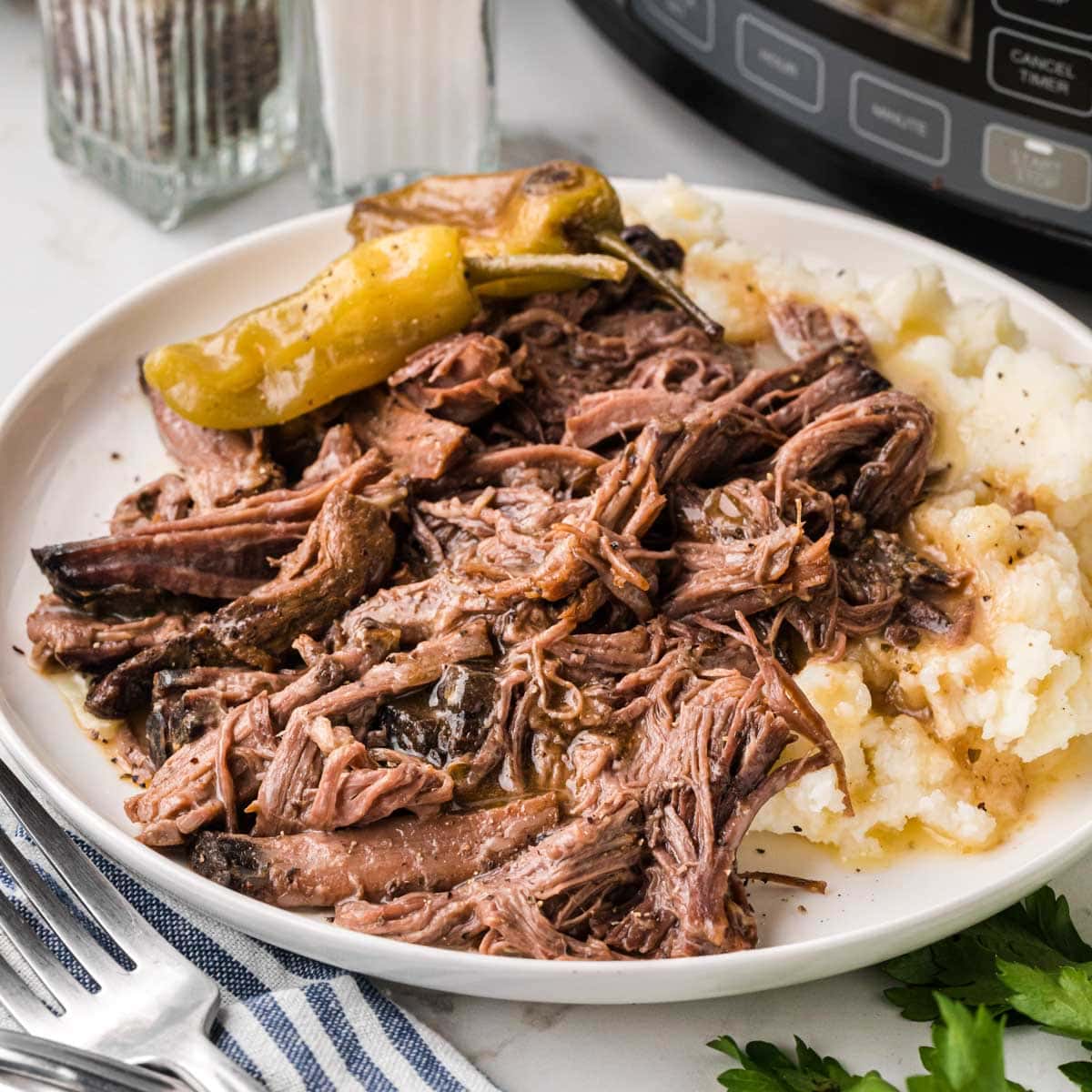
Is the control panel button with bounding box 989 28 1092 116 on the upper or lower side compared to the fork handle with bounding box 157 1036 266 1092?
upper

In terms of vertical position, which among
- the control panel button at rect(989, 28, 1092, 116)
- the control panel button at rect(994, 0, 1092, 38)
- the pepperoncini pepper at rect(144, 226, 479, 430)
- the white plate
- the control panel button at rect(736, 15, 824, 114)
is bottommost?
the white plate

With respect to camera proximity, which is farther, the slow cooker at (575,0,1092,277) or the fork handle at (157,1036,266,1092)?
the slow cooker at (575,0,1092,277)

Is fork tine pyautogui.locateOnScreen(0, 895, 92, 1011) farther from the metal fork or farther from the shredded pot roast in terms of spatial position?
the shredded pot roast

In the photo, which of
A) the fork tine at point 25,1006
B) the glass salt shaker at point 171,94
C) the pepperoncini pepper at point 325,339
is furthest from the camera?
the glass salt shaker at point 171,94

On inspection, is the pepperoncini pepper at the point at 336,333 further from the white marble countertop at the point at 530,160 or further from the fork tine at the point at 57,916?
the fork tine at the point at 57,916

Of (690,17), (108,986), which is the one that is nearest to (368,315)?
(690,17)

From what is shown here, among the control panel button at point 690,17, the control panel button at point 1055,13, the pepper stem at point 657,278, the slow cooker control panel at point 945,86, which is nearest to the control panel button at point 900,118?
the slow cooker control panel at point 945,86

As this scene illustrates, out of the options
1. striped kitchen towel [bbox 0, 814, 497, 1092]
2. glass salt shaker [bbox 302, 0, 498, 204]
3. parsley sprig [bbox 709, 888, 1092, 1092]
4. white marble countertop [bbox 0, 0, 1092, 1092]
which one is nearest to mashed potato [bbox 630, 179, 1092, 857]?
parsley sprig [bbox 709, 888, 1092, 1092]
